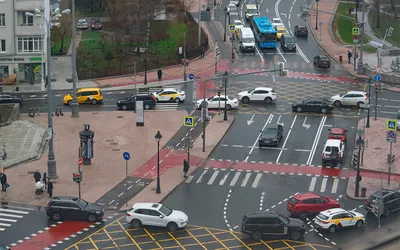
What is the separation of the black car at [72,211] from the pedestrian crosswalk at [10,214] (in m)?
2.42

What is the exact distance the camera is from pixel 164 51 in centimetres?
10888

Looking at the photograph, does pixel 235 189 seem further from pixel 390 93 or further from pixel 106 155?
pixel 390 93

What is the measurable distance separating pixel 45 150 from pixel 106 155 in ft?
18.6

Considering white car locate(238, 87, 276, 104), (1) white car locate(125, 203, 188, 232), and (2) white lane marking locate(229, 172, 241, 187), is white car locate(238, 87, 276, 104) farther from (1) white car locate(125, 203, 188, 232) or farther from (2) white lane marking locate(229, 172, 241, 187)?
→ (1) white car locate(125, 203, 188, 232)

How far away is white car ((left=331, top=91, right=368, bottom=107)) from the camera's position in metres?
84.1

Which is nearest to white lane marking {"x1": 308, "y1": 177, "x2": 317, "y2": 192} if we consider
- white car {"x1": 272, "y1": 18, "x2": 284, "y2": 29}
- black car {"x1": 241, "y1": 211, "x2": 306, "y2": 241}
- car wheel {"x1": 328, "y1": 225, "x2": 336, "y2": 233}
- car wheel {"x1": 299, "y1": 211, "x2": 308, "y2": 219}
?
car wheel {"x1": 299, "y1": 211, "x2": 308, "y2": 219}

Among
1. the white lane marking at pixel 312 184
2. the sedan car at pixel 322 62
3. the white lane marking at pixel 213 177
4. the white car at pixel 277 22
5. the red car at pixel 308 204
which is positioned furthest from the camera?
the white car at pixel 277 22

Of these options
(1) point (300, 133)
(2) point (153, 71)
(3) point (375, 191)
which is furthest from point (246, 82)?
(3) point (375, 191)

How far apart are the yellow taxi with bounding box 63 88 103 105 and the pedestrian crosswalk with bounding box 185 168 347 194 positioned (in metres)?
24.1

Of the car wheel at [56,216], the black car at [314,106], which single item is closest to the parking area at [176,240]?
the car wheel at [56,216]

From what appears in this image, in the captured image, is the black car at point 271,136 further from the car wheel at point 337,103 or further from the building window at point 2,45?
the building window at point 2,45

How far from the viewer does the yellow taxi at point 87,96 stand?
284 ft

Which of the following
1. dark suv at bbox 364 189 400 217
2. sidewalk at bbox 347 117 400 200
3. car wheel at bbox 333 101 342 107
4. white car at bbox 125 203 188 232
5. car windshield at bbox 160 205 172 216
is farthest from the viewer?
car wheel at bbox 333 101 342 107

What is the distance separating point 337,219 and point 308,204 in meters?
2.99
